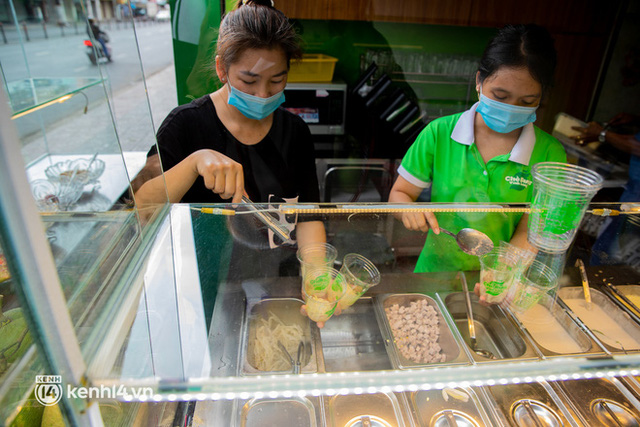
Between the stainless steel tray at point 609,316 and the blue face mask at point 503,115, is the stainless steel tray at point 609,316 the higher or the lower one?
the lower one

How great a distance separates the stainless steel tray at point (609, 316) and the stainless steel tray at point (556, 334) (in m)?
0.03

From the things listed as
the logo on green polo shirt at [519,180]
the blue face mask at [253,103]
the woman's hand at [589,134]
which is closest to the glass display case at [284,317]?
the logo on green polo shirt at [519,180]

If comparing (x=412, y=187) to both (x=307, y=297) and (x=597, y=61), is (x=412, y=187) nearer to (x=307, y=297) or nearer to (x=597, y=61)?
(x=307, y=297)

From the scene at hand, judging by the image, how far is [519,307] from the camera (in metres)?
1.33

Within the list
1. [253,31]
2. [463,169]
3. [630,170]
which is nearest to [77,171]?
[253,31]

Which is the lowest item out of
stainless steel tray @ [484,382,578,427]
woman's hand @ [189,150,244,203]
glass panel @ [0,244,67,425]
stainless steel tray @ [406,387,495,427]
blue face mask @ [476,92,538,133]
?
stainless steel tray @ [406,387,495,427]

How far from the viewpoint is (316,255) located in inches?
49.8

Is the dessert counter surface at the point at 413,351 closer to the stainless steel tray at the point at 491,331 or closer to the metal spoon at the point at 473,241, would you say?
the stainless steel tray at the point at 491,331

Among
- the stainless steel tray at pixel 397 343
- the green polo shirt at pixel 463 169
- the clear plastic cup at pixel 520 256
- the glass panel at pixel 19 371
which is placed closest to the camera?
the glass panel at pixel 19 371

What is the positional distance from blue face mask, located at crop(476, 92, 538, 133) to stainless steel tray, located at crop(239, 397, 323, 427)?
1.20m

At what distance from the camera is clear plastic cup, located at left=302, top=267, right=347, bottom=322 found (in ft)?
3.84

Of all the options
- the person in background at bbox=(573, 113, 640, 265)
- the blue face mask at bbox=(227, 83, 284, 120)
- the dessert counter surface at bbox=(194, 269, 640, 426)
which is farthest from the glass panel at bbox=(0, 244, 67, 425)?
the person in background at bbox=(573, 113, 640, 265)

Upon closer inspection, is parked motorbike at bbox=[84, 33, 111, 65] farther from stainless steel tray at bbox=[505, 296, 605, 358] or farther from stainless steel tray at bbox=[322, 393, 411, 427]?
stainless steel tray at bbox=[505, 296, 605, 358]

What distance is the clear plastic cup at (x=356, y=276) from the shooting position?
1.22 m
